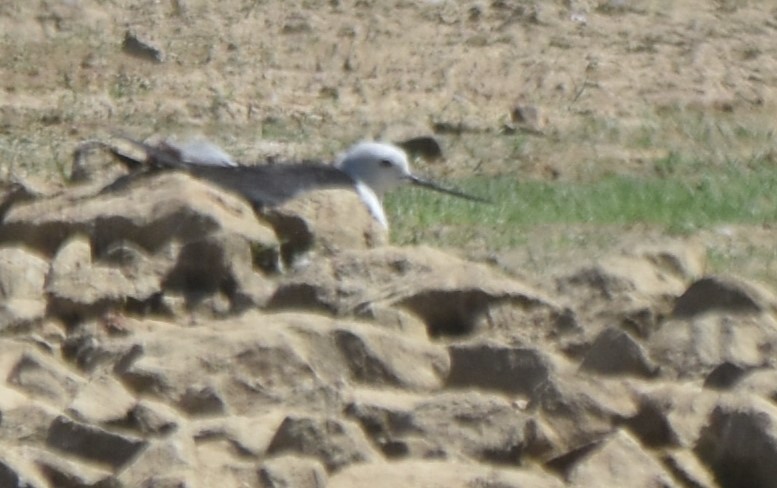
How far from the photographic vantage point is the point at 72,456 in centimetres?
617

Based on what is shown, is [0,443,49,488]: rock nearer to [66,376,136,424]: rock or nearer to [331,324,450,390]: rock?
[66,376,136,424]: rock

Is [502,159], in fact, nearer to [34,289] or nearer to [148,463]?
[34,289]

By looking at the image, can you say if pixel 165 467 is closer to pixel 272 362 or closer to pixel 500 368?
pixel 272 362

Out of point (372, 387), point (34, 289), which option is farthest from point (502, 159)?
point (372, 387)

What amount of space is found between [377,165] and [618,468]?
15.4ft

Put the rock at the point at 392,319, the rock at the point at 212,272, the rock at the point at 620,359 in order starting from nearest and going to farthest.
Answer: the rock at the point at 620,359
the rock at the point at 392,319
the rock at the point at 212,272

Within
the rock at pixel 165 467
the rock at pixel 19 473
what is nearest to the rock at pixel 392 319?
the rock at pixel 165 467

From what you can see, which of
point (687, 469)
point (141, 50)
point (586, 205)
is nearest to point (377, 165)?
point (586, 205)

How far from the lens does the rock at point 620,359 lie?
22.8 ft

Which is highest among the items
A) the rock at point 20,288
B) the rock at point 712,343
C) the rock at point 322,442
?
the rock at point 322,442

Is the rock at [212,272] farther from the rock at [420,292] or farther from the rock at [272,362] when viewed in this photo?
the rock at [272,362]

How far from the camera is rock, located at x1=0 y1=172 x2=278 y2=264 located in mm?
8031

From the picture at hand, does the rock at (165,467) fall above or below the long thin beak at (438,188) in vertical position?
above

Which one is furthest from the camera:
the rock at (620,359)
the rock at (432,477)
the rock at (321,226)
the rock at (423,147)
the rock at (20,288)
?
the rock at (423,147)
